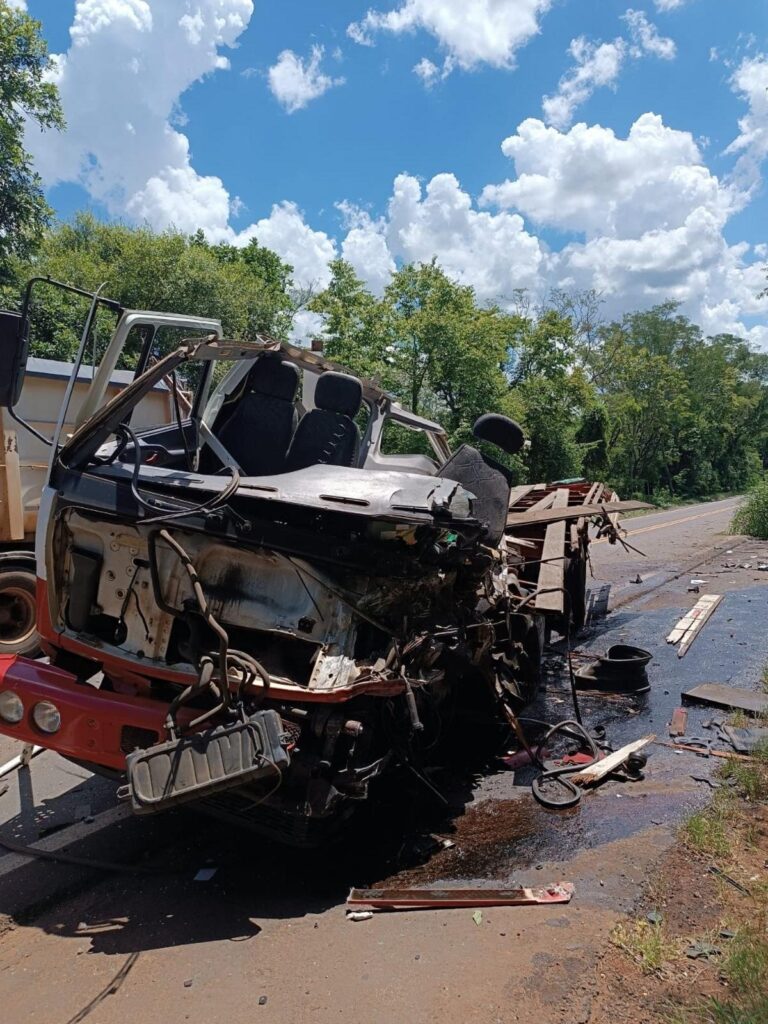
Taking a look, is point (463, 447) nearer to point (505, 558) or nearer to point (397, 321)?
point (505, 558)

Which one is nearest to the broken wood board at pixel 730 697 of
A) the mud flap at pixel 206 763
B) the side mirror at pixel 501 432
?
the side mirror at pixel 501 432

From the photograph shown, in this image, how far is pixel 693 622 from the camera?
8.34m

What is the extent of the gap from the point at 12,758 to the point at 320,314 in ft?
57.3

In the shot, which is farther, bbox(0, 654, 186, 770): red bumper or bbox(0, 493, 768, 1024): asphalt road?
bbox(0, 654, 186, 770): red bumper

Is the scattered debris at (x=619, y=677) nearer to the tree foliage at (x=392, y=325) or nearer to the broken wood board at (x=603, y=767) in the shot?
the broken wood board at (x=603, y=767)

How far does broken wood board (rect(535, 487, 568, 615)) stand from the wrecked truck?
4.76 ft

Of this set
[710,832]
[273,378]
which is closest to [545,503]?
[273,378]

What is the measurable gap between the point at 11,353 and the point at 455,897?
3067 mm

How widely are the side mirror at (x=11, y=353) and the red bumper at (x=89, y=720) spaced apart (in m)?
1.25

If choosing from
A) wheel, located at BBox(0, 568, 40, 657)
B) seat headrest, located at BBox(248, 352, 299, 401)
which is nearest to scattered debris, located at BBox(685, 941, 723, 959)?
seat headrest, located at BBox(248, 352, 299, 401)

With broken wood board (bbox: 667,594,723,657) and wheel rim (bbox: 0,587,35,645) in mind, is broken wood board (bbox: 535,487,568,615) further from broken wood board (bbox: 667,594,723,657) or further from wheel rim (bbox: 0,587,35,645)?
wheel rim (bbox: 0,587,35,645)

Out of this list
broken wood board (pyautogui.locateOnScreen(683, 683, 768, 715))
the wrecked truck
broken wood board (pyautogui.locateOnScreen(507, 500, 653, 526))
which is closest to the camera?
the wrecked truck

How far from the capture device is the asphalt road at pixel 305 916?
2484 mm

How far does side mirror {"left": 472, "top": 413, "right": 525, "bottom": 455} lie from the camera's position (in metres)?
4.32
